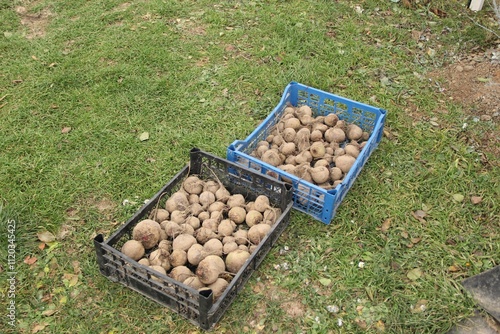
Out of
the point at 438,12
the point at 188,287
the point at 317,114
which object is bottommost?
the point at 317,114

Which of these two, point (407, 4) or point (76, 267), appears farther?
point (407, 4)

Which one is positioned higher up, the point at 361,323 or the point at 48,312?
the point at 361,323

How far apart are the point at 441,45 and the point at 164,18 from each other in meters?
3.10

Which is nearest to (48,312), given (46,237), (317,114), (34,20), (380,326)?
(46,237)

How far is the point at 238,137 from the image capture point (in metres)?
4.18

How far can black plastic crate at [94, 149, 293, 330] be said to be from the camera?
8.99ft

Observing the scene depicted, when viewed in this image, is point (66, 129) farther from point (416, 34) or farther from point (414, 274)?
point (416, 34)

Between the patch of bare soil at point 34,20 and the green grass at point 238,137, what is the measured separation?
57 mm

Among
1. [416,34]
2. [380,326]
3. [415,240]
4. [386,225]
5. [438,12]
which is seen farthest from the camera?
[438,12]

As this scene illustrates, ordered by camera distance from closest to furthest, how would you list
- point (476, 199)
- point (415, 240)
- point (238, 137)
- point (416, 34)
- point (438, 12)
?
point (415, 240), point (476, 199), point (238, 137), point (416, 34), point (438, 12)

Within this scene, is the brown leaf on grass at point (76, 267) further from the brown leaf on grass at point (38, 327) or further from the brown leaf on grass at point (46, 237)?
the brown leaf on grass at point (38, 327)

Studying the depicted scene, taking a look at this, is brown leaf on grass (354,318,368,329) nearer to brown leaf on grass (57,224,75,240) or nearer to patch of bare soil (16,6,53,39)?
brown leaf on grass (57,224,75,240)

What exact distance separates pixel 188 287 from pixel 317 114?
7.05 feet

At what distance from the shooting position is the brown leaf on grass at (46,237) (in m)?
3.38
